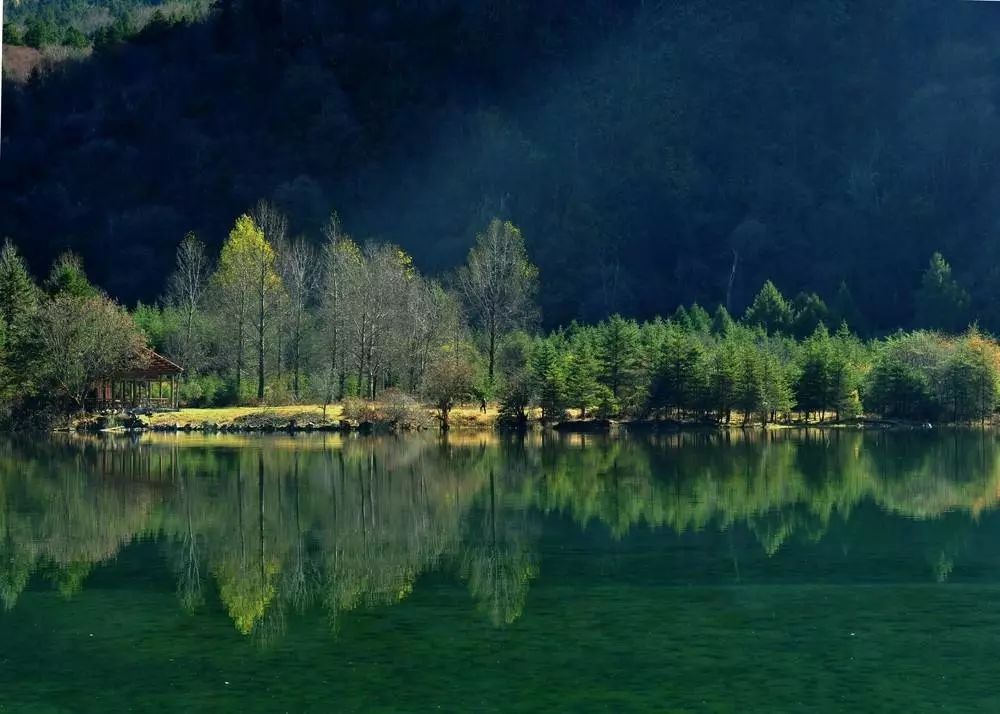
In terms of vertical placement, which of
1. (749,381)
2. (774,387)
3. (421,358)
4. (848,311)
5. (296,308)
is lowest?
(774,387)

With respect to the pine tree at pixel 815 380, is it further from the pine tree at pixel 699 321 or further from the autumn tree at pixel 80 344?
the autumn tree at pixel 80 344

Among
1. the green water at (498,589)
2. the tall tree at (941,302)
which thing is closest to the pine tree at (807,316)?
the tall tree at (941,302)

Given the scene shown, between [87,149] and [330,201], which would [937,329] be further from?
[87,149]

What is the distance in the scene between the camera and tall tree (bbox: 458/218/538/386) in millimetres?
72812

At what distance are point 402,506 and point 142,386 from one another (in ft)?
123

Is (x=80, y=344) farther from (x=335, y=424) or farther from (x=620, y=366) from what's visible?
(x=620, y=366)

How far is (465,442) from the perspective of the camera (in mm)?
54969

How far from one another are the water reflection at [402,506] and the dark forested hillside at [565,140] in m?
70.3

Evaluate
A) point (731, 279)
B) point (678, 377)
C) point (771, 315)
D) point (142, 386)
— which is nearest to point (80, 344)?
point (142, 386)

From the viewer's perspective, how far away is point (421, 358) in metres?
67.6

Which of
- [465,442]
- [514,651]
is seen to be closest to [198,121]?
[465,442]

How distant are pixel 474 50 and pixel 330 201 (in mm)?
25467

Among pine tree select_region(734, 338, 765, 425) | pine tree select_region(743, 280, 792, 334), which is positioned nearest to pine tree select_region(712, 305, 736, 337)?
pine tree select_region(743, 280, 792, 334)

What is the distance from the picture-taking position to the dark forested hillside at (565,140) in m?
121
